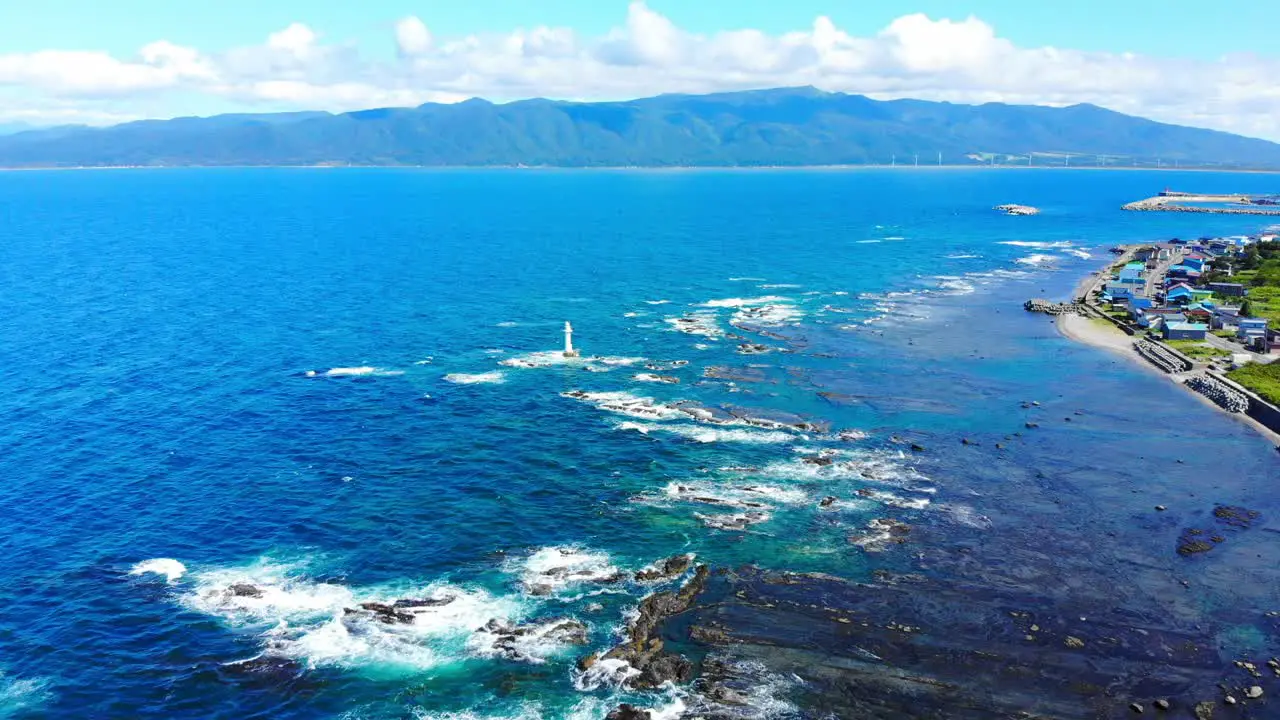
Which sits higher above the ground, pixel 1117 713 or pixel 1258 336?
pixel 1258 336

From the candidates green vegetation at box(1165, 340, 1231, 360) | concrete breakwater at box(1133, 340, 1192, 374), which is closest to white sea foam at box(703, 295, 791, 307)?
concrete breakwater at box(1133, 340, 1192, 374)

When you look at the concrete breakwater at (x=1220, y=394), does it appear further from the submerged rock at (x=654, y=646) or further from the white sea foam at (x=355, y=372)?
the white sea foam at (x=355, y=372)

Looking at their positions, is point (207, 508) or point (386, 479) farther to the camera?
point (386, 479)

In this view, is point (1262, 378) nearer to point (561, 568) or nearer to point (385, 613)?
point (561, 568)

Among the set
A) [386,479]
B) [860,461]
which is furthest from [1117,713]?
[386,479]

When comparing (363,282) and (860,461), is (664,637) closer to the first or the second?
(860,461)

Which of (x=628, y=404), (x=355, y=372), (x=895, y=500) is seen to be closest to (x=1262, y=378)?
(x=895, y=500)
